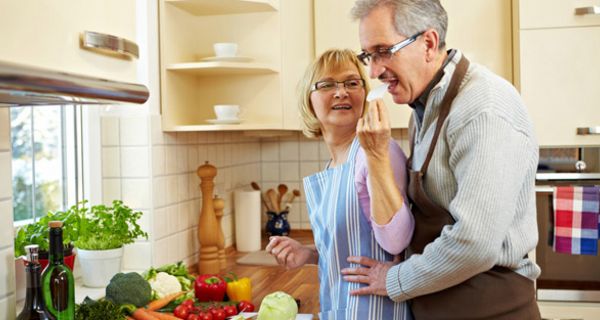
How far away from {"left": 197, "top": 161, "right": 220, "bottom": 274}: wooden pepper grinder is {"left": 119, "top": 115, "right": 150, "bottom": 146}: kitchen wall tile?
32 cm

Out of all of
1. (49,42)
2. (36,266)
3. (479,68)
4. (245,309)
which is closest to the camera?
(49,42)

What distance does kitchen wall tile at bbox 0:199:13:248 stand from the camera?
150 cm

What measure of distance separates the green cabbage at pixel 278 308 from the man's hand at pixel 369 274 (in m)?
0.42

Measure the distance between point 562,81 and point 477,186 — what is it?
170cm

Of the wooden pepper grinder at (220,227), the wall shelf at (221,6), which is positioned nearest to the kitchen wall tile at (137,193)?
the wooden pepper grinder at (220,227)

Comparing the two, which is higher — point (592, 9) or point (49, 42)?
point (592, 9)

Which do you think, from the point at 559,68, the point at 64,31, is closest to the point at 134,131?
the point at 64,31

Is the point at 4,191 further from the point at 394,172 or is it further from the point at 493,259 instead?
the point at 493,259

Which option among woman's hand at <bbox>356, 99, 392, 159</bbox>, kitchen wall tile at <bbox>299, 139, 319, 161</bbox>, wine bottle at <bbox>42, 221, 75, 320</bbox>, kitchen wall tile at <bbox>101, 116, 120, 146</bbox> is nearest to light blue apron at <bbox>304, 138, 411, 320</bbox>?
woman's hand at <bbox>356, 99, 392, 159</bbox>

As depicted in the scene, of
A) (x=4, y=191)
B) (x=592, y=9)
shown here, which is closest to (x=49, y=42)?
(x=4, y=191)

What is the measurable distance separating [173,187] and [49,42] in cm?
139

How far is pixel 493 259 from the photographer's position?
3.85 feet

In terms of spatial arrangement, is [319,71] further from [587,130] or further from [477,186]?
[587,130]

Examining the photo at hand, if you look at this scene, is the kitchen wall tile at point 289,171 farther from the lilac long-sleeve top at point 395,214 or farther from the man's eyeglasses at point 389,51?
the man's eyeglasses at point 389,51
